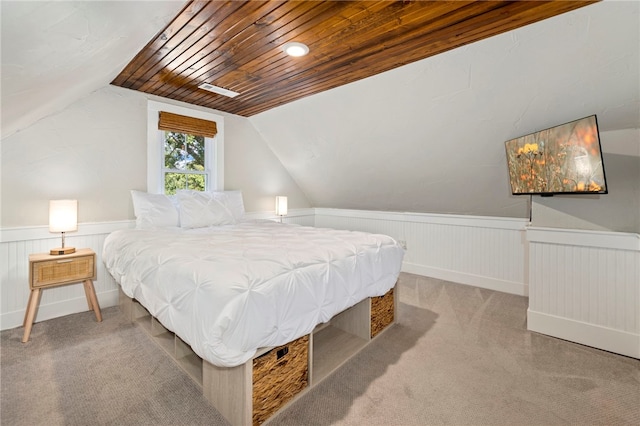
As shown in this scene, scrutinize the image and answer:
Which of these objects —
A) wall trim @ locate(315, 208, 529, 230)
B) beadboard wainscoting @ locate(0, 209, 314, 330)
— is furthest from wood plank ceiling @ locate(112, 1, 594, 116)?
wall trim @ locate(315, 208, 529, 230)

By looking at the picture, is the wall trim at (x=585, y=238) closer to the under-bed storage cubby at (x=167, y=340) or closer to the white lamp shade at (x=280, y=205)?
the under-bed storage cubby at (x=167, y=340)

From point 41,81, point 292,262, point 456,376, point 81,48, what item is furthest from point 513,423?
point 41,81

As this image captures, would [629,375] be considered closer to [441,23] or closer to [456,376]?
[456,376]

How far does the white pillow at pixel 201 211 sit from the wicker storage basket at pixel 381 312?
6.50ft

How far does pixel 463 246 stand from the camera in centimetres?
387

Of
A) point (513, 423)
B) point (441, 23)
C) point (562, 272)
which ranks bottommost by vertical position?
point (513, 423)

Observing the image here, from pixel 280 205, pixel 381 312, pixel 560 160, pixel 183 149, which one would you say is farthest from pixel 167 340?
pixel 560 160

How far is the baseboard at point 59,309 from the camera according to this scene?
2547 mm

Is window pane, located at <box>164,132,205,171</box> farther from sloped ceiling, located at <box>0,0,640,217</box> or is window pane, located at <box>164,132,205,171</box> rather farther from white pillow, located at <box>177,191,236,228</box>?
sloped ceiling, located at <box>0,0,640,217</box>

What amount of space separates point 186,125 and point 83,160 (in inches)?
43.3

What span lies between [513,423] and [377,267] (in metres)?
1.13

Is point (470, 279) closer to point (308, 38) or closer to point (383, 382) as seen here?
point (383, 382)

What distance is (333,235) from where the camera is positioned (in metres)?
2.61

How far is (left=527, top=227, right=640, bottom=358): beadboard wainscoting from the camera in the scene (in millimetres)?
2160
